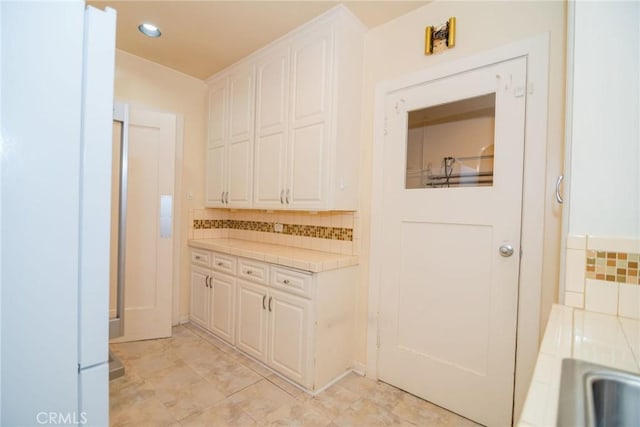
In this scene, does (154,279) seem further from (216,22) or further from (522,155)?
(522,155)

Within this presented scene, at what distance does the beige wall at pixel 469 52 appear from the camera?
5.02 ft

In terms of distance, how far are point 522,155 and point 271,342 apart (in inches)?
79.4

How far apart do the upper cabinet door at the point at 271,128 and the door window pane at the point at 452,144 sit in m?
1.00

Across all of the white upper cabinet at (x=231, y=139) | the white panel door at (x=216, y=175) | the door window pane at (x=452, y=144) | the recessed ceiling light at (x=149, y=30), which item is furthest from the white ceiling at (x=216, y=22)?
the white panel door at (x=216, y=175)

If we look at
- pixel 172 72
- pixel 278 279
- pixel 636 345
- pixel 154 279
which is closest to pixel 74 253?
pixel 636 345

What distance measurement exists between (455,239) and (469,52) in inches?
44.5

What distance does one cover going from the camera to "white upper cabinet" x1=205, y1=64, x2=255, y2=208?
2.76 m

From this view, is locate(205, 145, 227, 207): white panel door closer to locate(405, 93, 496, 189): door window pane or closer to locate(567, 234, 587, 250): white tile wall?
locate(405, 93, 496, 189): door window pane

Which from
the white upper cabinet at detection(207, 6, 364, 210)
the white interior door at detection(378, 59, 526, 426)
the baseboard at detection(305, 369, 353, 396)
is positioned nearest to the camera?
the white interior door at detection(378, 59, 526, 426)

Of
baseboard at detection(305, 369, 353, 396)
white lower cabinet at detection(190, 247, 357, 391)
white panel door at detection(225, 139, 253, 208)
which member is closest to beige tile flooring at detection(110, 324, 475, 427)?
baseboard at detection(305, 369, 353, 396)

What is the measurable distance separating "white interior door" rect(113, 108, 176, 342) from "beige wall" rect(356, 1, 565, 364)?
1861 millimetres

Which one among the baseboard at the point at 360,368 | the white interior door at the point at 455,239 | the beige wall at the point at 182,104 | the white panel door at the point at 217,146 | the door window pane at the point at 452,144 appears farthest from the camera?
the white panel door at the point at 217,146

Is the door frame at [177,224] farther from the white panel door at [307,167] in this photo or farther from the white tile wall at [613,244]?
the white tile wall at [613,244]

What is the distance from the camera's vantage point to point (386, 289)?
7.04ft
